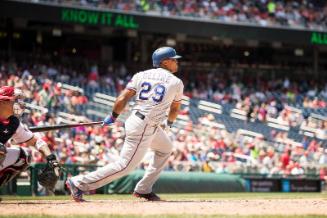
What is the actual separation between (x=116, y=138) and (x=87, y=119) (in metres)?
2.44

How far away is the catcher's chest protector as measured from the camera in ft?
28.5

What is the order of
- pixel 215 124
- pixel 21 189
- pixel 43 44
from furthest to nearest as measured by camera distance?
1. pixel 43 44
2. pixel 215 124
3. pixel 21 189

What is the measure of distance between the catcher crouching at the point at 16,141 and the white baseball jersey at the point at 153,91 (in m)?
1.27

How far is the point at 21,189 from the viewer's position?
1530cm

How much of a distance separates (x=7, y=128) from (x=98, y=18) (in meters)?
19.4

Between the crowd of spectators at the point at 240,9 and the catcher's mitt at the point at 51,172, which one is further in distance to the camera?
the crowd of spectators at the point at 240,9

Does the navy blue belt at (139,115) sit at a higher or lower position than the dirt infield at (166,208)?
higher

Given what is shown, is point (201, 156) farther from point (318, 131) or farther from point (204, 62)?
point (204, 62)

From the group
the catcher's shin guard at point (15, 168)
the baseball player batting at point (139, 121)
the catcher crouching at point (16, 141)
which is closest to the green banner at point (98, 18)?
the baseball player batting at point (139, 121)

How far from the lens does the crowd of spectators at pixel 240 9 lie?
93.4 feet

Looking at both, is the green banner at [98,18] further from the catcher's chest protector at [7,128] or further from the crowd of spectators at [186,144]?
the catcher's chest protector at [7,128]

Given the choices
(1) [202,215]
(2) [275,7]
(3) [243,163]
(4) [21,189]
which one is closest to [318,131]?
(3) [243,163]

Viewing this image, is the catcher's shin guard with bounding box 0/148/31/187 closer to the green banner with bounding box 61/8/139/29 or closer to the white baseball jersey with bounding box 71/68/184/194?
the white baseball jersey with bounding box 71/68/184/194

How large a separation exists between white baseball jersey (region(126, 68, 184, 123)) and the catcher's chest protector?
143cm
